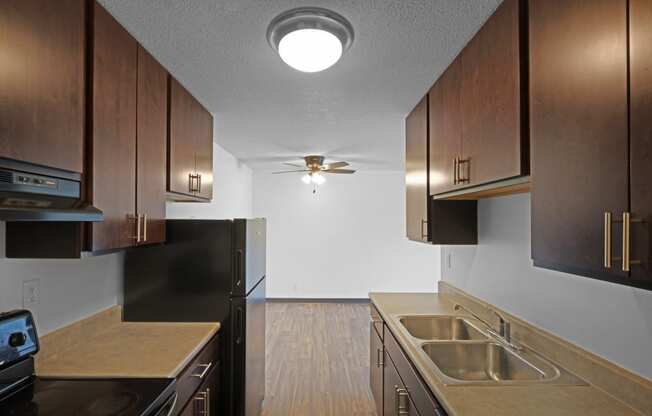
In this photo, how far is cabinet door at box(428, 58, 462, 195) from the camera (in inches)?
76.2

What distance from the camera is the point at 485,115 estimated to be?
1608mm

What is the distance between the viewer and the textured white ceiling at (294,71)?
148 centimetres

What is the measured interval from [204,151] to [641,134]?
259 cm

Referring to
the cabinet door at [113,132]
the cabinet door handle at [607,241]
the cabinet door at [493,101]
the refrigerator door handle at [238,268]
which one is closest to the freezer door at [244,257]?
the refrigerator door handle at [238,268]

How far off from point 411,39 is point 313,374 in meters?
3.21

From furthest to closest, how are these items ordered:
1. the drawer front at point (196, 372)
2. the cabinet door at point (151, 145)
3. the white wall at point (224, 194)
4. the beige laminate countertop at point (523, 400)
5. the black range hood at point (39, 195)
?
the white wall at point (224, 194) < the cabinet door at point (151, 145) < the drawer front at point (196, 372) < the beige laminate countertop at point (523, 400) < the black range hood at point (39, 195)

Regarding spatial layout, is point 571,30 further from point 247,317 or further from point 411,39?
point 247,317

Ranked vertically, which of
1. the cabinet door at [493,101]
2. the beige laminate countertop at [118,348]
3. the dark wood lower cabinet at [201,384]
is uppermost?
the cabinet door at [493,101]

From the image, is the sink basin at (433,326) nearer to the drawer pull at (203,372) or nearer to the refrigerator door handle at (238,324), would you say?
the refrigerator door handle at (238,324)

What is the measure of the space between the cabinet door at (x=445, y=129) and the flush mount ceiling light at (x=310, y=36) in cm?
66

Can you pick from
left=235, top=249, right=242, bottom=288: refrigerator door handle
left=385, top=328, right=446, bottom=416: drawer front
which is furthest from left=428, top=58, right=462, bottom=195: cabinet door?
left=235, top=249, right=242, bottom=288: refrigerator door handle

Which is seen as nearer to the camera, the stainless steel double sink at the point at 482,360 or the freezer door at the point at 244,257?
the stainless steel double sink at the point at 482,360

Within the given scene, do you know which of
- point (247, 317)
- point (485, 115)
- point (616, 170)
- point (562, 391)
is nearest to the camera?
point (616, 170)

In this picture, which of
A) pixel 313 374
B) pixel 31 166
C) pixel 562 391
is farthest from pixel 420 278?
pixel 31 166
